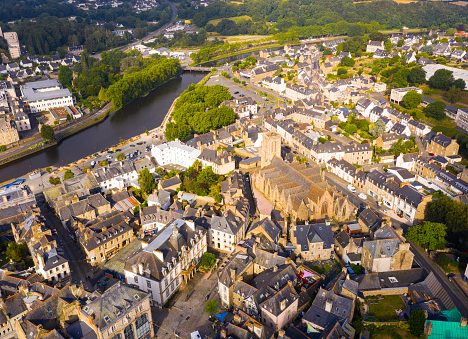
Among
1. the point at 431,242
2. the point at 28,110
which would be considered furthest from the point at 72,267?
the point at 28,110

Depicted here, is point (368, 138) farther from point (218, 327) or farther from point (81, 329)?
point (81, 329)

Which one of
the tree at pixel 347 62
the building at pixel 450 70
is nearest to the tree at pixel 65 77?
the tree at pixel 347 62

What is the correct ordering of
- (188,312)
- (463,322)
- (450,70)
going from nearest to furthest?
(463,322) → (188,312) → (450,70)

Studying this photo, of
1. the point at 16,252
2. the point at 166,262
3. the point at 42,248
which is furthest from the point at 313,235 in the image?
the point at 16,252

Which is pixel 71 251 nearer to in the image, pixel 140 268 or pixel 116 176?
pixel 140 268

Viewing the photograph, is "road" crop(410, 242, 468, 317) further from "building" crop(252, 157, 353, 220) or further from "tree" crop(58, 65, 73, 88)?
"tree" crop(58, 65, 73, 88)
